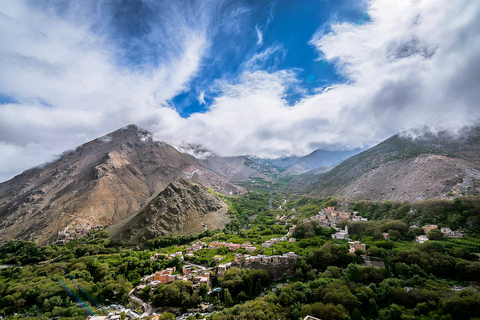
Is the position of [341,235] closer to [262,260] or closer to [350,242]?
[350,242]

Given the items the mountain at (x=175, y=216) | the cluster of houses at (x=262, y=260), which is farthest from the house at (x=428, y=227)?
the mountain at (x=175, y=216)

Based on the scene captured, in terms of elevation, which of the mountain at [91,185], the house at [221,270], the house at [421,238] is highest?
the mountain at [91,185]

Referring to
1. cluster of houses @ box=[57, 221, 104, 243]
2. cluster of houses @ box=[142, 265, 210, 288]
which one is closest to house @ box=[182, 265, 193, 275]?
cluster of houses @ box=[142, 265, 210, 288]

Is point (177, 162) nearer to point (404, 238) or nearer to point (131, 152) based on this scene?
point (131, 152)

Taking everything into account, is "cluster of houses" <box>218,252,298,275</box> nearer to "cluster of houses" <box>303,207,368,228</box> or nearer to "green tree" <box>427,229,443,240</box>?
"cluster of houses" <box>303,207,368,228</box>

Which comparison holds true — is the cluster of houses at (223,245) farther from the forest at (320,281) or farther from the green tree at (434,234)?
the green tree at (434,234)

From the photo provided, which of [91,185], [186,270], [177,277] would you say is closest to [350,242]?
[186,270]
